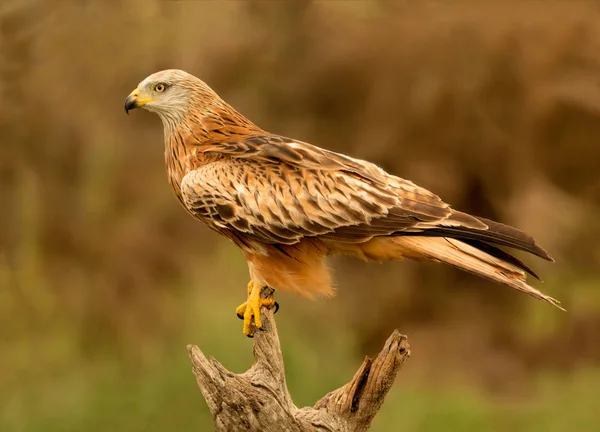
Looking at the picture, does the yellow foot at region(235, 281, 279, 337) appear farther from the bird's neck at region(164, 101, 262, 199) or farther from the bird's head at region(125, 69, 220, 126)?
the bird's head at region(125, 69, 220, 126)

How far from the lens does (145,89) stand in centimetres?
399

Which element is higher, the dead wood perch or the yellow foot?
the yellow foot

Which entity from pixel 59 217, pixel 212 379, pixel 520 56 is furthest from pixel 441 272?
pixel 212 379

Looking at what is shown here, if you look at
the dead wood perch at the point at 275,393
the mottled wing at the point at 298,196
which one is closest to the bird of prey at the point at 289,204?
the mottled wing at the point at 298,196

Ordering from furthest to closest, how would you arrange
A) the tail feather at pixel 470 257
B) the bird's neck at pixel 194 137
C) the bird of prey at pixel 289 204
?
the bird's neck at pixel 194 137 → the bird of prey at pixel 289 204 → the tail feather at pixel 470 257

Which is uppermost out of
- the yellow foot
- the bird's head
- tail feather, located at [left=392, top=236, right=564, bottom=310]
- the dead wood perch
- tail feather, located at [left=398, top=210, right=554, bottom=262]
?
the bird's head

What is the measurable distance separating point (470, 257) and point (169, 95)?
1.65m

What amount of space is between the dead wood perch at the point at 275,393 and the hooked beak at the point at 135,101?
1.16 m

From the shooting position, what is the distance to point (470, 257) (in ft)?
11.3

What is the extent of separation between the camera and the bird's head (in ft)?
13.1

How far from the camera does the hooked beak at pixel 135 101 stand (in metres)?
3.93

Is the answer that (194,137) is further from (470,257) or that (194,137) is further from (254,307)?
(470,257)

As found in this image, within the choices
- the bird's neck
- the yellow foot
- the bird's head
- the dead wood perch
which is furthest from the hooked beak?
the dead wood perch

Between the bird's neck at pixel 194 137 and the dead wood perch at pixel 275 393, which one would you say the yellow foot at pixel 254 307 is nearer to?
the dead wood perch at pixel 275 393
